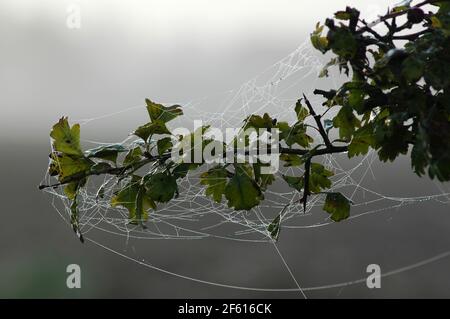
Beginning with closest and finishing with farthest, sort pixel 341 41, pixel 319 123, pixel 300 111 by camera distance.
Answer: pixel 341 41
pixel 319 123
pixel 300 111

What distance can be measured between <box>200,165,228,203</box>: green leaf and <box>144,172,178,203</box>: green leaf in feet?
0.19

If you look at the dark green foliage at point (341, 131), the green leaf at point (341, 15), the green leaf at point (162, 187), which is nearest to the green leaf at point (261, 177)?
the dark green foliage at point (341, 131)

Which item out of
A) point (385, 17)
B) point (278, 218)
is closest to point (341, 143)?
point (278, 218)

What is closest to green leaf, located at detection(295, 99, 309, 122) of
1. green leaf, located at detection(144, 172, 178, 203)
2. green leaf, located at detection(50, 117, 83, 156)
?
green leaf, located at detection(144, 172, 178, 203)

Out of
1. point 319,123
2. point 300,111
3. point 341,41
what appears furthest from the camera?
point 300,111

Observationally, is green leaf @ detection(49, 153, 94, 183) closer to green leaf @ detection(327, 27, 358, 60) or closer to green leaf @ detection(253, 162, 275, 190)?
green leaf @ detection(253, 162, 275, 190)

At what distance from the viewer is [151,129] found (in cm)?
76

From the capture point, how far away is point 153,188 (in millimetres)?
725

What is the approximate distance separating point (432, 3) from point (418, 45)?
11cm

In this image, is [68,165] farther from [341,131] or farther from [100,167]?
[341,131]

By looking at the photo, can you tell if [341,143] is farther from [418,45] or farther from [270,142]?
[418,45]

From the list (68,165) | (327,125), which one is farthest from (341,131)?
(68,165)

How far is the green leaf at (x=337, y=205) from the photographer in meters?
0.84

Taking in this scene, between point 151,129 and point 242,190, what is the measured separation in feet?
0.52
